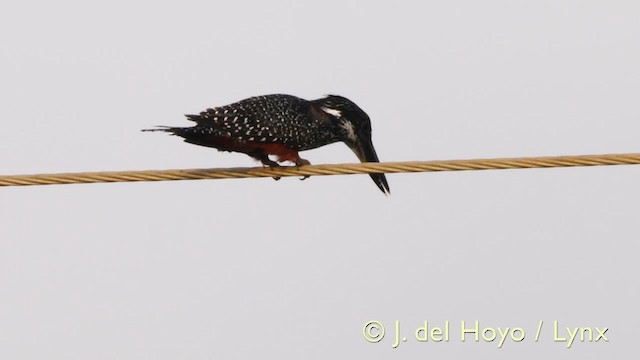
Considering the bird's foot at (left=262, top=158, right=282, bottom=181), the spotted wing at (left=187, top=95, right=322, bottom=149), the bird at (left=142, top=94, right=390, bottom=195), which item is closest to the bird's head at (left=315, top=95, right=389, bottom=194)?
the bird at (left=142, top=94, right=390, bottom=195)

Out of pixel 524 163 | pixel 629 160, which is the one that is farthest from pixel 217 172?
pixel 629 160

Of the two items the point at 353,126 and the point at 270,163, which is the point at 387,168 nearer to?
the point at 270,163

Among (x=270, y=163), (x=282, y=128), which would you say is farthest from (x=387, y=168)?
(x=282, y=128)

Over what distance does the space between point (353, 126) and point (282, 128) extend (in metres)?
0.79

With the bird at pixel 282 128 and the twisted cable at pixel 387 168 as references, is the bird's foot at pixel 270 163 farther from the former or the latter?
the twisted cable at pixel 387 168

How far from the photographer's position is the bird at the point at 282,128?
25.5 feet

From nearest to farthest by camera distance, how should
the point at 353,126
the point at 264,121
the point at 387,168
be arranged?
the point at 387,168, the point at 264,121, the point at 353,126

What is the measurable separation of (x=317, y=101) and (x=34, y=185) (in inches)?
117

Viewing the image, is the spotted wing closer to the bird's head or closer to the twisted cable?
the bird's head

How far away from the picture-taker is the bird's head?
857cm

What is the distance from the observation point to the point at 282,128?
26.3 feet

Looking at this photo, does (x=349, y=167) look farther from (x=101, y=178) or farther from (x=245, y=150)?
(x=245, y=150)

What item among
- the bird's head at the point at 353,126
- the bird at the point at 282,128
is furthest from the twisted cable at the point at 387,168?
the bird's head at the point at 353,126

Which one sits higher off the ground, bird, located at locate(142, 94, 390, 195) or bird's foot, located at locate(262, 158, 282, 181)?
bird, located at locate(142, 94, 390, 195)
